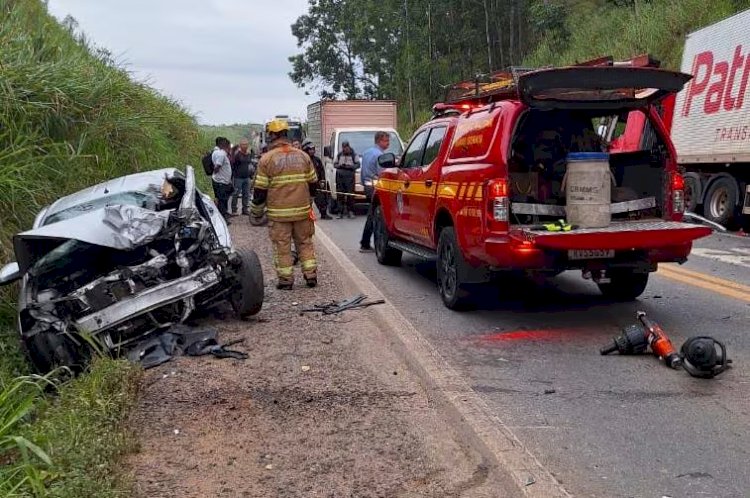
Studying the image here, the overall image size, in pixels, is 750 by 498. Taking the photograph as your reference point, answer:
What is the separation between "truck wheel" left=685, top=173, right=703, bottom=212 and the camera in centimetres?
1566

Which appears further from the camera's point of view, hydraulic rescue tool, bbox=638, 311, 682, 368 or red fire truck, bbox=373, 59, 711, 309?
red fire truck, bbox=373, 59, 711, 309

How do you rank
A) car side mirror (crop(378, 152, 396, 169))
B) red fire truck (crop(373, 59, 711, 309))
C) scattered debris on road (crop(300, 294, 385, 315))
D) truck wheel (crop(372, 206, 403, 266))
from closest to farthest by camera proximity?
red fire truck (crop(373, 59, 711, 309)) < scattered debris on road (crop(300, 294, 385, 315)) < car side mirror (crop(378, 152, 396, 169)) < truck wheel (crop(372, 206, 403, 266))

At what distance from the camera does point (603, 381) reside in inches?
213

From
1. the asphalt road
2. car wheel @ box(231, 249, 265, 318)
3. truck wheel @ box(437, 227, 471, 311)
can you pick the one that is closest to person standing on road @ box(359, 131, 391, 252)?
the asphalt road

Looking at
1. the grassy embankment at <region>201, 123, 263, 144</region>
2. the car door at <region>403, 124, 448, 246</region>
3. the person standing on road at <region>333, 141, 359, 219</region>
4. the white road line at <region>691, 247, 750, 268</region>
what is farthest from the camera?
the grassy embankment at <region>201, 123, 263, 144</region>

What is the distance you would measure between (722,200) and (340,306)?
399 inches

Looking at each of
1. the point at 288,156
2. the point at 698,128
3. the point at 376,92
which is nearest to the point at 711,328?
the point at 288,156

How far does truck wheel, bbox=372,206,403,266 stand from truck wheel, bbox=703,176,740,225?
724cm

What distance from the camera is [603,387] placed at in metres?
5.29

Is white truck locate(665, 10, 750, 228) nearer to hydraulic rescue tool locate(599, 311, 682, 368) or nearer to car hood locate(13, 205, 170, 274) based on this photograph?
hydraulic rescue tool locate(599, 311, 682, 368)

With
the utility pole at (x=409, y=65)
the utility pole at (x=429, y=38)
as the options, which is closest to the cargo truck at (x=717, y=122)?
the utility pole at (x=429, y=38)

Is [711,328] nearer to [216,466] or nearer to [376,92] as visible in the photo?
[216,466]

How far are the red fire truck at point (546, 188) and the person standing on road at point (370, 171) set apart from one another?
3201 millimetres

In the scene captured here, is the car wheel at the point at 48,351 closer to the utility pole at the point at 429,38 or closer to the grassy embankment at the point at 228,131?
the grassy embankment at the point at 228,131
